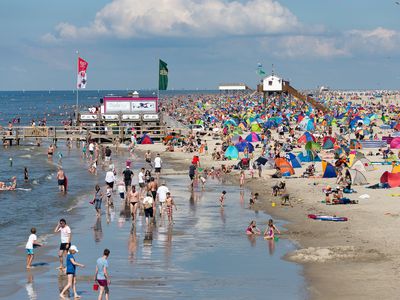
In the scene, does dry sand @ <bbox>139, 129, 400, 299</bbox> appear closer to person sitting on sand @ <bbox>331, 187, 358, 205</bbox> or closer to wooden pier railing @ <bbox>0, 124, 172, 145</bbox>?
person sitting on sand @ <bbox>331, 187, 358, 205</bbox>

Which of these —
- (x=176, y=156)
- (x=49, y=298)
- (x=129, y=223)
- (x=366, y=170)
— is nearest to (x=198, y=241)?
(x=129, y=223)

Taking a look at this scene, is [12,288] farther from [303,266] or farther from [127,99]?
Answer: [127,99]

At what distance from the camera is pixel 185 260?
20078mm

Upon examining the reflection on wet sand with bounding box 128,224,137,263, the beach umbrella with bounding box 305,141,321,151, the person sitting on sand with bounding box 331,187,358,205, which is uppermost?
the beach umbrella with bounding box 305,141,321,151

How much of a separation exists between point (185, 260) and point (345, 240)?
501 cm

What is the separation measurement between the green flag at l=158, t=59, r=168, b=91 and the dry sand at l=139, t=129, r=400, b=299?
86.3ft

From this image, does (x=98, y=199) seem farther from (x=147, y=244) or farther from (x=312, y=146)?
(x=312, y=146)

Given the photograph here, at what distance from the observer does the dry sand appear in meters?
17.2

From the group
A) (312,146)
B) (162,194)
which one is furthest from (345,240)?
(312,146)

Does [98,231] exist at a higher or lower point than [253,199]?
lower

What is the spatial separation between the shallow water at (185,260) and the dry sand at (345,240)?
2.09 ft

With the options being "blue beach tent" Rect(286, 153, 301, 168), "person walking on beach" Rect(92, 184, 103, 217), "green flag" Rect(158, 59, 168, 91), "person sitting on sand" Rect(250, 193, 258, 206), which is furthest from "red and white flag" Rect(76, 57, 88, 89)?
"person walking on beach" Rect(92, 184, 103, 217)

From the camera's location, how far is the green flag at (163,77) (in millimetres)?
61156

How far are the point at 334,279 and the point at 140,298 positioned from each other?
4.58 m
